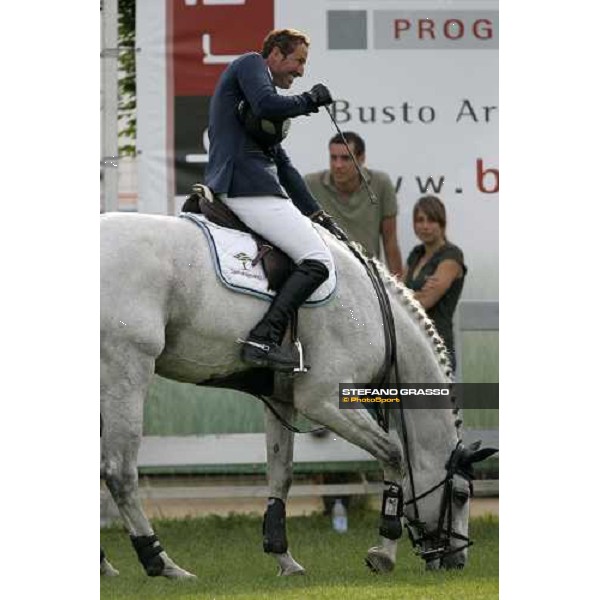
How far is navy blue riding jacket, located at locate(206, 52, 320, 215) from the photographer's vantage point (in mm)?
9211

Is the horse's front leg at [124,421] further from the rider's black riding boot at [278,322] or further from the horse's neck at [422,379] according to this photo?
the horse's neck at [422,379]

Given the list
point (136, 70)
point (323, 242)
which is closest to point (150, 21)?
point (136, 70)

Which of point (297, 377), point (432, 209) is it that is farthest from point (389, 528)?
point (432, 209)

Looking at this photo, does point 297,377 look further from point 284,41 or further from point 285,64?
point 284,41

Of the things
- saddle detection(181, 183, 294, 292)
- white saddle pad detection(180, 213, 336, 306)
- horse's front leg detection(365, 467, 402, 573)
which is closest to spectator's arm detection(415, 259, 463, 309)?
horse's front leg detection(365, 467, 402, 573)

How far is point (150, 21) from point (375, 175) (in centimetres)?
150

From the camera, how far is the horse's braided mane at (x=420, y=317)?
31.8 ft

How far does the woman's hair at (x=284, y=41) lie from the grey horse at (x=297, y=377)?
0.92 meters

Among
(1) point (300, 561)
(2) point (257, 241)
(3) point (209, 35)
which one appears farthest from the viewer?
(3) point (209, 35)

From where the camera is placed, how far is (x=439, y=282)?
34.6ft

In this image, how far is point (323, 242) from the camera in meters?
9.41

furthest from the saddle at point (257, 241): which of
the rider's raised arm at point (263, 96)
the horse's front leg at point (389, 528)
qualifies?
the horse's front leg at point (389, 528)

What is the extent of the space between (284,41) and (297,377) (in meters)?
1.61
